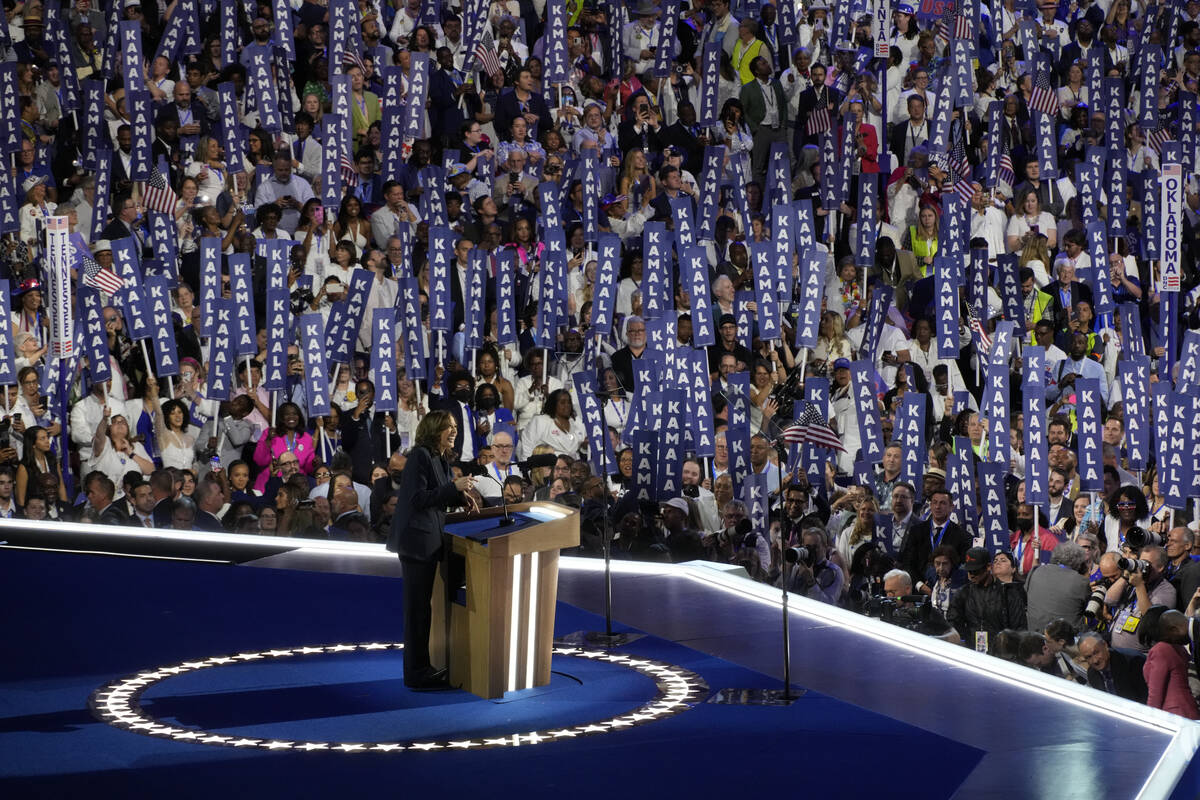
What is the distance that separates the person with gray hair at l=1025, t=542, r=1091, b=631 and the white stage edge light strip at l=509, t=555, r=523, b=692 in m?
3.49

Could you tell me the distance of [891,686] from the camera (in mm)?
5465

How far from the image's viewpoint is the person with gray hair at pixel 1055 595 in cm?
809

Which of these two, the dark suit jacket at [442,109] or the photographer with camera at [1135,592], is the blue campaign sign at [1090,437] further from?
the dark suit jacket at [442,109]

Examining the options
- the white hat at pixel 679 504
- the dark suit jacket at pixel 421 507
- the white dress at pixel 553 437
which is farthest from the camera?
the white dress at pixel 553 437

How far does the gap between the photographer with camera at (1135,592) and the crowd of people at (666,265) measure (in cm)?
2

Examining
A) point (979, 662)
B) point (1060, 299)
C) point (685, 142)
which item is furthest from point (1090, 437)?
point (685, 142)

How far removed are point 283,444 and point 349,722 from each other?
487cm

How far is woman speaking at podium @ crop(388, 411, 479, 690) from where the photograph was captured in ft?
18.3

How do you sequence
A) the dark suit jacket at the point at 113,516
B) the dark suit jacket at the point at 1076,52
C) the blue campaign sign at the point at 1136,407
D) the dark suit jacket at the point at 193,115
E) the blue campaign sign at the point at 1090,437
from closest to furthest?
the blue campaign sign at the point at 1090,437 → the blue campaign sign at the point at 1136,407 → the dark suit jacket at the point at 113,516 → the dark suit jacket at the point at 193,115 → the dark suit jacket at the point at 1076,52

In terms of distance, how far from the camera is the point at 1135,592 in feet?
25.9

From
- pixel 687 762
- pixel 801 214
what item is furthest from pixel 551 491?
pixel 687 762

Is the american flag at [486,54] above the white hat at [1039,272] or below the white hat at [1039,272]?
above

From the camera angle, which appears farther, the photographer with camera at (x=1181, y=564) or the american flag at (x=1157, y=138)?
the american flag at (x=1157, y=138)

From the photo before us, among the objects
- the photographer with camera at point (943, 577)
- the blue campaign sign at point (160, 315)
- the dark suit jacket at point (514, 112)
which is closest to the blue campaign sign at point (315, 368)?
the blue campaign sign at point (160, 315)
